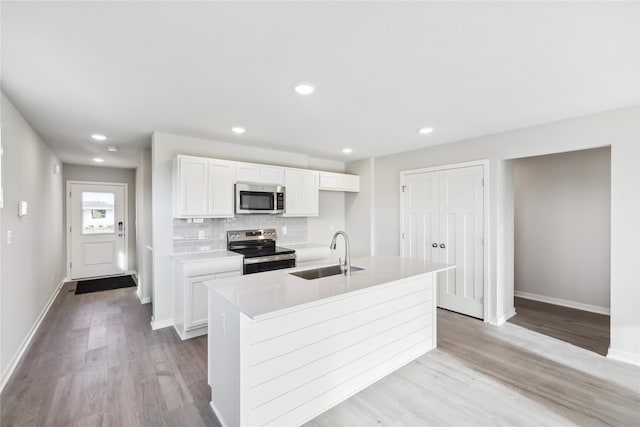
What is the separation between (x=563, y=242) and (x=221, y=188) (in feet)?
16.5

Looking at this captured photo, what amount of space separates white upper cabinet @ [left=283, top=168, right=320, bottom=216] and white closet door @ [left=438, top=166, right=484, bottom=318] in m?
1.92

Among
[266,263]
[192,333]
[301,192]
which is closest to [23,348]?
[192,333]

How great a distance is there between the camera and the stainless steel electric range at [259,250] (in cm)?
361

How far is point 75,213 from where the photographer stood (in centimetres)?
594

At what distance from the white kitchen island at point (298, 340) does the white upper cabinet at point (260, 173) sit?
1829mm

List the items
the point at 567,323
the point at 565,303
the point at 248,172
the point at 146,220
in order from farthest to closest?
the point at 146,220
the point at 565,303
the point at 248,172
the point at 567,323

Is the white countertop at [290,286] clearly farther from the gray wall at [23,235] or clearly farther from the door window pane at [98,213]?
the door window pane at [98,213]

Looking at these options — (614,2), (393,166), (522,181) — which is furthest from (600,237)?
(614,2)

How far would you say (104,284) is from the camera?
5.60m

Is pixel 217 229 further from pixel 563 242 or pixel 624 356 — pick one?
pixel 563 242

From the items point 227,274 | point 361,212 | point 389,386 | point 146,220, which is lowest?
point 389,386

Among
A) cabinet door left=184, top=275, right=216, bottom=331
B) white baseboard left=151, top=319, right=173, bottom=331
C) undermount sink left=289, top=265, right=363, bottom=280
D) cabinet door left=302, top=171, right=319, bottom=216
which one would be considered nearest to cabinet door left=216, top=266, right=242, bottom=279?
cabinet door left=184, top=275, right=216, bottom=331

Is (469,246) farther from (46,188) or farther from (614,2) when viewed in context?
(46,188)

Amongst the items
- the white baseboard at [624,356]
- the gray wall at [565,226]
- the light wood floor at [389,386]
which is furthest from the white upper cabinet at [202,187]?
the gray wall at [565,226]
